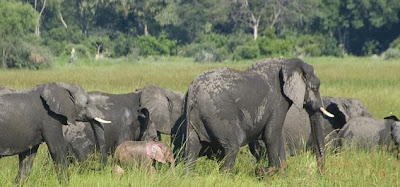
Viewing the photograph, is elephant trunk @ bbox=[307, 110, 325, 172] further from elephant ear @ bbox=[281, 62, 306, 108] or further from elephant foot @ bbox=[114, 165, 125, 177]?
elephant foot @ bbox=[114, 165, 125, 177]

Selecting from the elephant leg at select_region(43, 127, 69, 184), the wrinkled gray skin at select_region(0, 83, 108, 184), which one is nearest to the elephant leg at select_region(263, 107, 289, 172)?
the wrinkled gray skin at select_region(0, 83, 108, 184)

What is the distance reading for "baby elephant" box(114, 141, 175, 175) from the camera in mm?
8969

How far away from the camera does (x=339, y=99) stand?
12367 mm

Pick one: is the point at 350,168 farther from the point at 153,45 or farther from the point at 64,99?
the point at 153,45

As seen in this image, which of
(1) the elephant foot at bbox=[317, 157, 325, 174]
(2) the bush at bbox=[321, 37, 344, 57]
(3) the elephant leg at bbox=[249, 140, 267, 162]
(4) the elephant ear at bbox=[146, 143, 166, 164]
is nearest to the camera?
(4) the elephant ear at bbox=[146, 143, 166, 164]

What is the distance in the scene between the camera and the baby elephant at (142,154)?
8.97 metres

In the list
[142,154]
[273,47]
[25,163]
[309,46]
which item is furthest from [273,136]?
[309,46]

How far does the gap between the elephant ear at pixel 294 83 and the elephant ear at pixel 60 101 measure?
1984 mm

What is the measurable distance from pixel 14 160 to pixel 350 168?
3.32 m

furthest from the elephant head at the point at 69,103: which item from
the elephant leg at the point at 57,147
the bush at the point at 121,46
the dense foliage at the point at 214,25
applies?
the bush at the point at 121,46

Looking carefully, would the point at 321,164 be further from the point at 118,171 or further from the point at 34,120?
the point at 34,120

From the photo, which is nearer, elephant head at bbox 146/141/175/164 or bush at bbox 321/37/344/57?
elephant head at bbox 146/141/175/164

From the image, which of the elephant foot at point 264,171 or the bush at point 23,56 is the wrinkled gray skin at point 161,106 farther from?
the bush at point 23,56

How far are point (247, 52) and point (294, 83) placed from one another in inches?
1744
